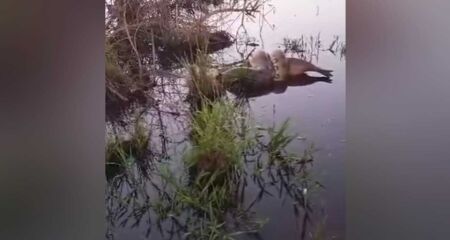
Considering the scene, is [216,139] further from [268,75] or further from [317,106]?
[317,106]

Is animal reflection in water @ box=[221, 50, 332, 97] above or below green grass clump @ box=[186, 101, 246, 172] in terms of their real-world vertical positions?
above

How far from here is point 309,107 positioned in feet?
9.80

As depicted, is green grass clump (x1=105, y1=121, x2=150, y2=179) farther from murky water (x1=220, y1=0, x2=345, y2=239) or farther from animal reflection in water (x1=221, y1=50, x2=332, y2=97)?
murky water (x1=220, y1=0, x2=345, y2=239)

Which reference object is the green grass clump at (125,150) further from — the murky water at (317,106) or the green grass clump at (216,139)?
the murky water at (317,106)

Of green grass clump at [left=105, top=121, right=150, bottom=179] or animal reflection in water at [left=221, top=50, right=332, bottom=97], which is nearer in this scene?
animal reflection in water at [left=221, top=50, right=332, bottom=97]

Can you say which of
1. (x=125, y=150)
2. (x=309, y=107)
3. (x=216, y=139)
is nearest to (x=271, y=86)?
(x=309, y=107)

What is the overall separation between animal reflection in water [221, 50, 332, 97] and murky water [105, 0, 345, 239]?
30 mm

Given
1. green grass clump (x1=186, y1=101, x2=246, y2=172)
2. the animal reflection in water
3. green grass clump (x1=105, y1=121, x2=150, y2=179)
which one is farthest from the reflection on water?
green grass clump (x1=105, y1=121, x2=150, y2=179)

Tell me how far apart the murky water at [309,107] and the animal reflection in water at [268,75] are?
0.03 meters

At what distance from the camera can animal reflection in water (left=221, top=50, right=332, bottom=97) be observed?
302 centimetres

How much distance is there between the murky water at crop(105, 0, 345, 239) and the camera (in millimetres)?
2959

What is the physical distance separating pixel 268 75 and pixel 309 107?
30 cm
